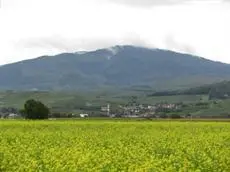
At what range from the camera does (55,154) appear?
2450 cm

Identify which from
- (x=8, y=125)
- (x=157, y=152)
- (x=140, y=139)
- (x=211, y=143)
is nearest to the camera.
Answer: (x=157, y=152)

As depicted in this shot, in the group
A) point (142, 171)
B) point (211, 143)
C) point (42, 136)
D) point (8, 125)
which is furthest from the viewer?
point (8, 125)

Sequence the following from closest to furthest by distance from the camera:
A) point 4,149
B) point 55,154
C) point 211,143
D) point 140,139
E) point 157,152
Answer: point 55,154 < point 4,149 < point 157,152 < point 211,143 < point 140,139

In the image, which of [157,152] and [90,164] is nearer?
[90,164]

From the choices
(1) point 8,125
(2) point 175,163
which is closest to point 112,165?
(2) point 175,163

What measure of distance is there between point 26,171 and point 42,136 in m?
18.5

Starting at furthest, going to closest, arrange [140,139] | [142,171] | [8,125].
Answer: [8,125]
[140,139]
[142,171]

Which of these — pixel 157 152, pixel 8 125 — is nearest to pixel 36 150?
pixel 157 152

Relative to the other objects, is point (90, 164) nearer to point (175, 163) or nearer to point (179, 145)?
point (175, 163)

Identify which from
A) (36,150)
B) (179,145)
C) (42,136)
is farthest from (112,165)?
(42,136)

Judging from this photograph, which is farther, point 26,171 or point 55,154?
point 55,154

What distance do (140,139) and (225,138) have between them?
513cm

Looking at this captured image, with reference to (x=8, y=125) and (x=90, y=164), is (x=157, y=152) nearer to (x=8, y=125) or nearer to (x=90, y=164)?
(x=90, y=164)

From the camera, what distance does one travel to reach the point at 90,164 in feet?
67.3
